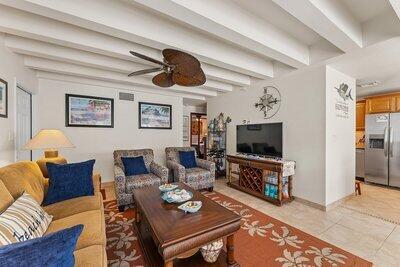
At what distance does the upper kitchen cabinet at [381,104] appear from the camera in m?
3.88

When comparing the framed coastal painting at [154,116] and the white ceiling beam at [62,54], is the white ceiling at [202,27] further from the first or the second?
the framed coastal painting at [154,116]

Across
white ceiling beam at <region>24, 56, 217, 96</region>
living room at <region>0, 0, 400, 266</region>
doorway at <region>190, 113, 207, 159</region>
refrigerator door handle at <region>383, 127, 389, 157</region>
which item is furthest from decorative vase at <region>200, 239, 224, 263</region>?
doorway at <region>190, 113, 207, 159</region>

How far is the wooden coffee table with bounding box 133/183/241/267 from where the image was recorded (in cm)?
135

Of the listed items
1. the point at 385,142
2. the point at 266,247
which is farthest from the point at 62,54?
the point at 385,142

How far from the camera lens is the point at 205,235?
57.1 inches

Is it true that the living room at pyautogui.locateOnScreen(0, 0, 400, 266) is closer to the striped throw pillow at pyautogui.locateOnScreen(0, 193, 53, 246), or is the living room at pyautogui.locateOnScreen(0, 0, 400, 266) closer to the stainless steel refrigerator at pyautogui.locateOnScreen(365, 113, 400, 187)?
the striped throw pillow at pyautogui.locateOnScreen(0, 193, 53, 246)

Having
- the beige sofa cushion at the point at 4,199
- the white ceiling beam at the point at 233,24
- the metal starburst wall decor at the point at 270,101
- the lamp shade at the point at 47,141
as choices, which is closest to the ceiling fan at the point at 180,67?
the white ceiling beam at the point at 233,24

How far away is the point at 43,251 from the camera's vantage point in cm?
71

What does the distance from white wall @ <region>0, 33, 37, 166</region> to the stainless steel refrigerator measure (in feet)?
21.1

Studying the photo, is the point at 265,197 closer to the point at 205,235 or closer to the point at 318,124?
the point at 318,124

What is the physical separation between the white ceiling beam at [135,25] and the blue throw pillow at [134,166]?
2083mm

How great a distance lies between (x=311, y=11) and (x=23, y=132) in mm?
4248

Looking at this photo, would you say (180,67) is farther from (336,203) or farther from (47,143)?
(336,203)

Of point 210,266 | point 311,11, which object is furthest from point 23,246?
point 311,11
